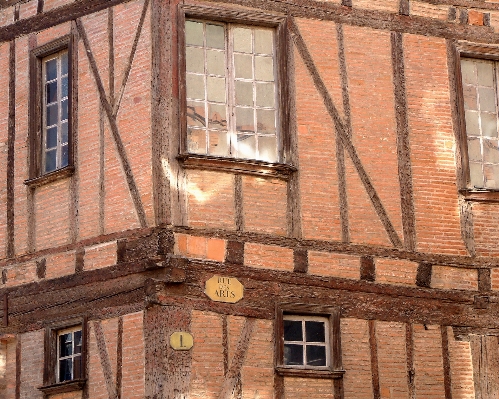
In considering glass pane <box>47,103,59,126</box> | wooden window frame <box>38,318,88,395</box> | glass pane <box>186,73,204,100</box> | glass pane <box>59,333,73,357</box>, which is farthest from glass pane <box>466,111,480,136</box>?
glass pane <box>59,333,73,357</box>

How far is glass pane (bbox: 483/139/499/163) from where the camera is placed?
16.1m

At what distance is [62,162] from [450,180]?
4681 mm

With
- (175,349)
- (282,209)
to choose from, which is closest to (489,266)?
(282,209)

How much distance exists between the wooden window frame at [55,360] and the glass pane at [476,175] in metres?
5.15

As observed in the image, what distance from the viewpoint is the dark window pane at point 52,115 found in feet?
50.9

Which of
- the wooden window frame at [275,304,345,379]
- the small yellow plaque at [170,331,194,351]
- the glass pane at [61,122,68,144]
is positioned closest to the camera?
the small yellow plaque at [170,331,194,351]

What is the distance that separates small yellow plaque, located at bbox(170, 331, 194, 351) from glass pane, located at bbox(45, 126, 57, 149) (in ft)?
10.5

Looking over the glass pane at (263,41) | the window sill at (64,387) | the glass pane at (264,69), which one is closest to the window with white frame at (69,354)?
the window sill at (64,387)

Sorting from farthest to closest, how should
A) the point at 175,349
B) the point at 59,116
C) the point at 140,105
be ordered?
the point at 59,116, the point at 140,105, the point at 175,349

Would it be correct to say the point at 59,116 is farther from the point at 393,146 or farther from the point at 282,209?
the point at 393,146

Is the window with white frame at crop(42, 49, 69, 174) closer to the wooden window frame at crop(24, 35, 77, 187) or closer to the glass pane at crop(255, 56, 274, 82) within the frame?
the wooden window frame at crop(24, 35, 77, 187)

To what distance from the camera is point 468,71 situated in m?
16.3

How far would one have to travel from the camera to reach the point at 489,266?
15492mm

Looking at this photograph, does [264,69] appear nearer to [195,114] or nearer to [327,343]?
[195,114]
